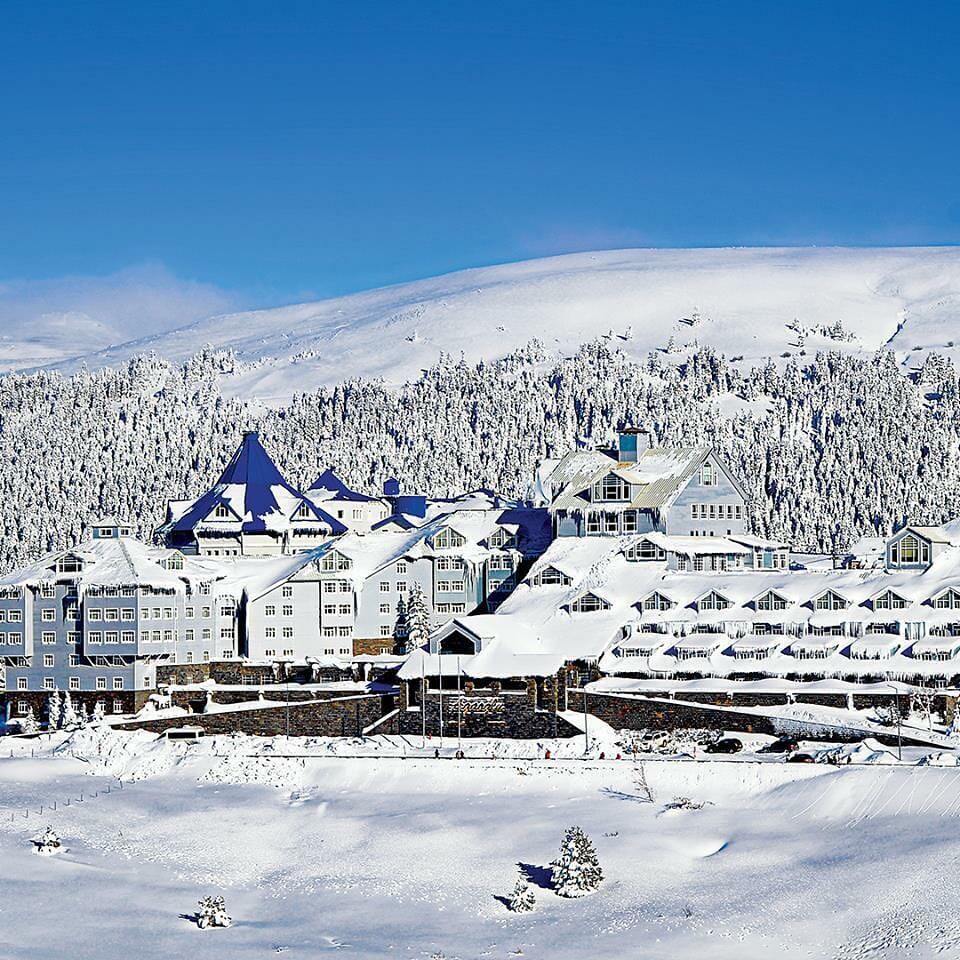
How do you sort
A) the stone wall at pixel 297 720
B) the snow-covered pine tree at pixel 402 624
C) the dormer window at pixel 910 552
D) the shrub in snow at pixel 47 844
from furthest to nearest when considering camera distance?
the snow-covered pine tree at pixel 402 624 → the dormer window at pixel 910 552 → the stone wall at pixel 297 720 → the shrub in snow at pixel 47 844

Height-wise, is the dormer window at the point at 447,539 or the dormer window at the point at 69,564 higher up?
the dormer window at the point at 447,539

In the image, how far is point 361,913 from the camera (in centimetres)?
7044

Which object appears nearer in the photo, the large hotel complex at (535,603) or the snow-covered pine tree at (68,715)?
the large hotel complex at (535,603)

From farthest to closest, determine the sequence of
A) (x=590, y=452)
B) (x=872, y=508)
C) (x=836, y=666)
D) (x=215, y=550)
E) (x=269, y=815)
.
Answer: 1. (x=872, y=508)
2. (x=215, y=550)
3. (x=590, y=452)
4. (x=836, y=666)
5. (x=269, y=815)

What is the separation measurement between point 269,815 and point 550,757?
1480cm

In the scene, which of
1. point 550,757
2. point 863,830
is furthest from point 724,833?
point 550,757

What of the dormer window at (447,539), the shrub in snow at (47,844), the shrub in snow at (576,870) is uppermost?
the dormer window at (447,539)

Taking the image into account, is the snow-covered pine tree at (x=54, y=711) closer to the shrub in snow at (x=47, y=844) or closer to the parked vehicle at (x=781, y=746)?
the shrub in snow at (x=47, y=844)

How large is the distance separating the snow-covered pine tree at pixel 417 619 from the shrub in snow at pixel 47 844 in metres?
35.8

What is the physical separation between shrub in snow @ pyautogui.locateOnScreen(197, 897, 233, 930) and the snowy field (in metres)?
0.57

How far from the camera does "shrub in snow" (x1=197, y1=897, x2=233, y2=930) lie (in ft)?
224

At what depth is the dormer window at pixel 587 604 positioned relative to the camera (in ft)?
363

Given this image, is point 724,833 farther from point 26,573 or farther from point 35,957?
point 26,573

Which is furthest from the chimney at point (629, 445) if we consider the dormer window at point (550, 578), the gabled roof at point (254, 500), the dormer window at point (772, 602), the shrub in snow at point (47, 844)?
Answer: the shrub in snow at point (47, 844)
